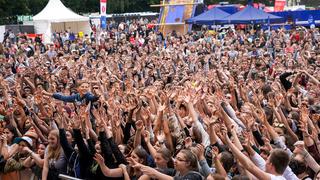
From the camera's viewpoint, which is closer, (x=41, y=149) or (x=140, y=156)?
(x=140, y=156)

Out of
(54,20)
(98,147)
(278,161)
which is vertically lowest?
(54,20)

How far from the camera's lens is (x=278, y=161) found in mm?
5281

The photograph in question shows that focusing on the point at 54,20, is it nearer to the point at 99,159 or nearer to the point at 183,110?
the point at 183,110

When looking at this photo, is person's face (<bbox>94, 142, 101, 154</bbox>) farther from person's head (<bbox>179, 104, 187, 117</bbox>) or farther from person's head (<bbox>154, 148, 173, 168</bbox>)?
person's head (<bbox>179, 104, 187, 117</bbox>)

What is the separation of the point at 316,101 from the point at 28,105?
4.80 metres

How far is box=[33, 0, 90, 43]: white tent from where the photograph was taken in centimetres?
3438

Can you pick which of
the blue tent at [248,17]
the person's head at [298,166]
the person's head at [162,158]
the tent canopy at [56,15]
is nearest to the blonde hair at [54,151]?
the person's head at [162,158]

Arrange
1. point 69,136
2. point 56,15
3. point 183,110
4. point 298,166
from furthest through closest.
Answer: point 56,15, point 183,110, point 69,136, point 298,166

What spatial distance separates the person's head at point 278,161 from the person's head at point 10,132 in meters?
4.06

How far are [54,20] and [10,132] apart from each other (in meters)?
26.5

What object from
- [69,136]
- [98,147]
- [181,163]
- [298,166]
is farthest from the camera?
[69,136]

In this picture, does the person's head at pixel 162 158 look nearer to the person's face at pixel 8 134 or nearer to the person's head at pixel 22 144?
the person's head at pixel 22 144

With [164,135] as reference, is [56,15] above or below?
below

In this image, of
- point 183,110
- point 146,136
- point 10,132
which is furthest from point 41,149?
point 183,110
